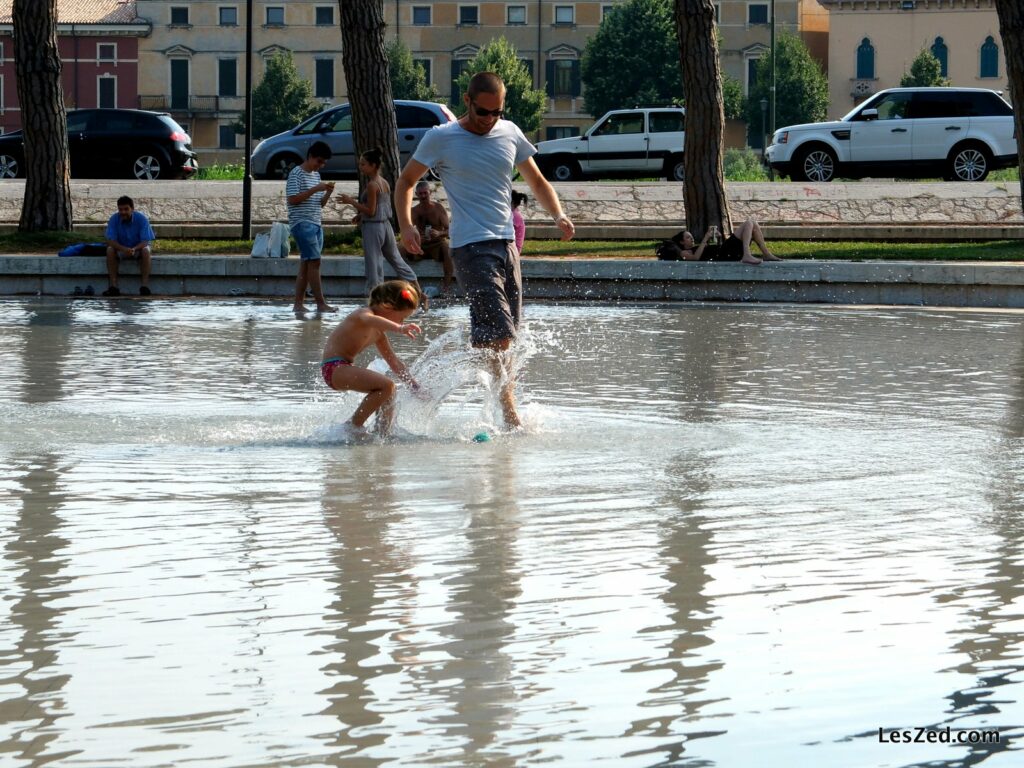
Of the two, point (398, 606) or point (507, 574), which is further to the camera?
point (507, 574)

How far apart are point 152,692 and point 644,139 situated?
33564 millimetres

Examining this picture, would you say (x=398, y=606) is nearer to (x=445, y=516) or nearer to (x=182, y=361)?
(x=445, y=516)

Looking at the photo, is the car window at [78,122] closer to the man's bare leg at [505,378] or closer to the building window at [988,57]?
the man's bare leg at [505,378]

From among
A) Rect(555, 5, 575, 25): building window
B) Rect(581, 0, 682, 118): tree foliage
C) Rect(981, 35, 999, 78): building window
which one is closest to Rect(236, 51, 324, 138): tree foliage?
Rect(555, 5, 575, 25): building window

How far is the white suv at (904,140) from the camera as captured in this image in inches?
1193

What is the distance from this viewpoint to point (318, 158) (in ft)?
54.0

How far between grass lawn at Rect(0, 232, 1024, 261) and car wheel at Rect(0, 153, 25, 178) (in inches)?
382

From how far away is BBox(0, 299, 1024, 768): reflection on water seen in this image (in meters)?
3.87

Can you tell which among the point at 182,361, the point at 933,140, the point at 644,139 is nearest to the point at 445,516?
the point at 182,361

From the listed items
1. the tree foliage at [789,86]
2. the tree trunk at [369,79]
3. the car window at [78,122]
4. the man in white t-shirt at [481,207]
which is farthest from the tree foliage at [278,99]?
the man in white t-shirt at [481,207]

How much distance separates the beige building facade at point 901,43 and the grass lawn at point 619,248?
204 feet

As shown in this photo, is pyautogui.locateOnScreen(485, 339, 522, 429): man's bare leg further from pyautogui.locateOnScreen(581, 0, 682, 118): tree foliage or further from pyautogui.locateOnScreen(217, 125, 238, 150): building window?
pyautogui.locateOnScreen(217, 125, 238, 150): building window

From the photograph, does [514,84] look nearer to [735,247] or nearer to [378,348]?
[735,247]

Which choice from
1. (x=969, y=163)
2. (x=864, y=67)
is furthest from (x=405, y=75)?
(x=969, y=163)
